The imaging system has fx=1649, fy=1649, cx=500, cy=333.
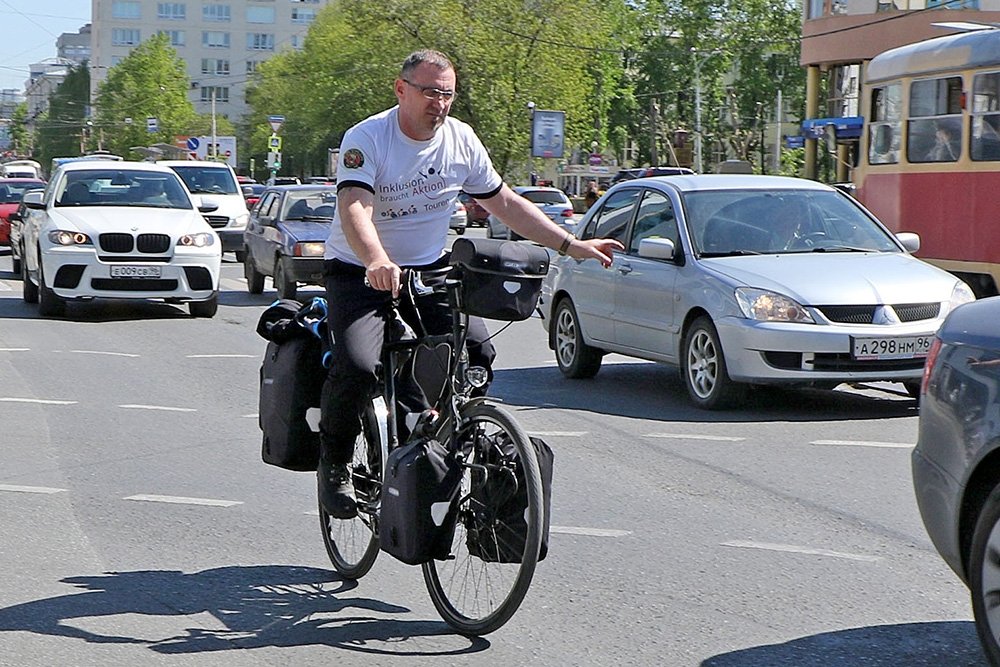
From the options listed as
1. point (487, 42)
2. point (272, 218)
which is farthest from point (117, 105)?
point (272, 218)

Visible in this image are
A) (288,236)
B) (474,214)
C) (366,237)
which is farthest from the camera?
(474,214)

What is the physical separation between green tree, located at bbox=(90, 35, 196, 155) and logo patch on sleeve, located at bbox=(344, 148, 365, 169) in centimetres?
12155

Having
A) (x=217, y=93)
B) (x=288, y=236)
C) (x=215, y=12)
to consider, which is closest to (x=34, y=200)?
(x=288, y=236)

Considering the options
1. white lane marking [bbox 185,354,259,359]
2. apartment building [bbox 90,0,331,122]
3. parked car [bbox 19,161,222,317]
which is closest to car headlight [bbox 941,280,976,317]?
white lane marking [bbox 185,354,259,359]

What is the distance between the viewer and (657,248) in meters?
11.3

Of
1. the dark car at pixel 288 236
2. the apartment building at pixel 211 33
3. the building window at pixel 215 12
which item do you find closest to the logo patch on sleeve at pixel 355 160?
the dark car at pixel 288 236

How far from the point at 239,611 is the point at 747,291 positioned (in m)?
5.83

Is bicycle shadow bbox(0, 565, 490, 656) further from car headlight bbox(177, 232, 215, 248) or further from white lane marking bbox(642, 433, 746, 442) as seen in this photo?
car headlight bbox(177, 232, 215, 248)

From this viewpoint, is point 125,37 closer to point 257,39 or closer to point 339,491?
point 257,39

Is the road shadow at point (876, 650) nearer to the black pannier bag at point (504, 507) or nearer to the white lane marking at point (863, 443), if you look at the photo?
the black pannier bag at point (504, 507)

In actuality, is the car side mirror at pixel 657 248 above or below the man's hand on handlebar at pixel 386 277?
below

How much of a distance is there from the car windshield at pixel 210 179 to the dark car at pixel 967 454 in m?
26.5

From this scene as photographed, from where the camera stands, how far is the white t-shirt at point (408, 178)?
5.32 m

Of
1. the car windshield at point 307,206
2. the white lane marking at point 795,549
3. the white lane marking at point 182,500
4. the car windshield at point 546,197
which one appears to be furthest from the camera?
the car windshield at point 546,197
